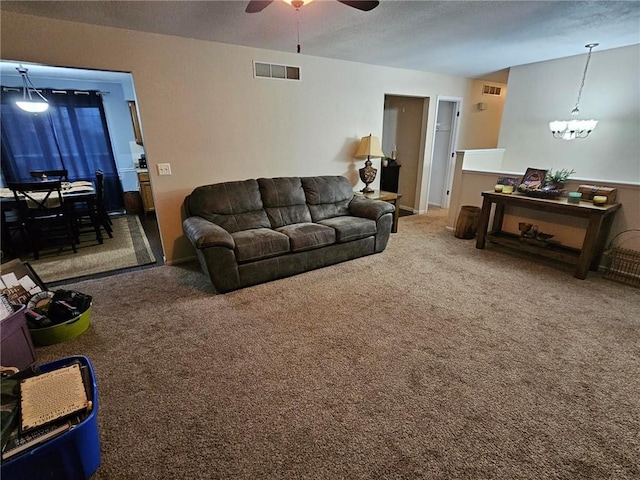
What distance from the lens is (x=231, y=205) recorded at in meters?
3.57

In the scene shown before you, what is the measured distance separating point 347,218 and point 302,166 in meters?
1.10

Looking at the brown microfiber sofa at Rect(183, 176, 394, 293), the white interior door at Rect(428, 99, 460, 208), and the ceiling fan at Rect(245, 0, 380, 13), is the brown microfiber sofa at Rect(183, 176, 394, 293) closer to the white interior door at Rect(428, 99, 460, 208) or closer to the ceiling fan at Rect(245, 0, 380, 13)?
the ceiling fan at Rect(245, 0, 380, 13)

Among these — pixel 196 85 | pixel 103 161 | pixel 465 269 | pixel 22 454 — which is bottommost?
pixel 465 269

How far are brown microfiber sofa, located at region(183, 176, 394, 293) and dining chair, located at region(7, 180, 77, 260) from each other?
1.76 m

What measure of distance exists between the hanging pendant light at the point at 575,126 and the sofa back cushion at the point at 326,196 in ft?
10.2

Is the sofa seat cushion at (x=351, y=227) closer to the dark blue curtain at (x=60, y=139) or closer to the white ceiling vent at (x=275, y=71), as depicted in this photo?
the white ceiling vent at (x=275, y=71)

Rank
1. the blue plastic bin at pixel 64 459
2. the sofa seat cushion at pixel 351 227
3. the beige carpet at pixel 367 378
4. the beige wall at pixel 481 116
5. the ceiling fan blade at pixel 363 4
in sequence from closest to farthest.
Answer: the blue plastic bin at pixel 64 459 → the beige carpet at pixel 367 378 → the ceiling fan blade at pixel 363 4 → the sofa seat cushion at pixel 351 227 → the beige wall at pixel 481 116

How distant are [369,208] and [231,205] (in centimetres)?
170

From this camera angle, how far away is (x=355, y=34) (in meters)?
3.19

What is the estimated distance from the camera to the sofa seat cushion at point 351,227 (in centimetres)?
355

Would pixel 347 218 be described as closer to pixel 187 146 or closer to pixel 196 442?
pixel 187 146

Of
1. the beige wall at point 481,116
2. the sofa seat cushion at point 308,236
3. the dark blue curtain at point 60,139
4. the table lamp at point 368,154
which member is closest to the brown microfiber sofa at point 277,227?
the sofa seat cushion at point 308,236

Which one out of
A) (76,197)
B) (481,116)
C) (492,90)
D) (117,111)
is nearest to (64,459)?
(76,197)

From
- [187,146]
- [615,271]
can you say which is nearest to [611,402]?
[615,271]
